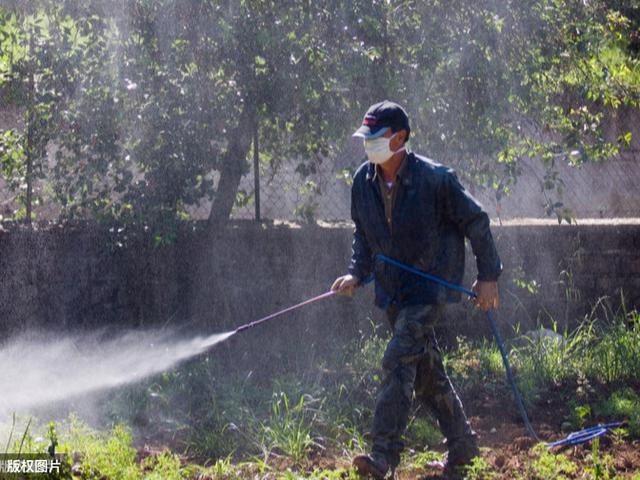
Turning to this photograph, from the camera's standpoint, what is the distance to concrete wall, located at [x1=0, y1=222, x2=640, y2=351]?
23.8ft

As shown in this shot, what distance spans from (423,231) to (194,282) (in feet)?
10.4

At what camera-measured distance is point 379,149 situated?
4547 millimetres

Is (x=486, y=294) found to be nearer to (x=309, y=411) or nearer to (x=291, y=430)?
(x=291, y=430)

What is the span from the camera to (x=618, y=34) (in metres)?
6.98

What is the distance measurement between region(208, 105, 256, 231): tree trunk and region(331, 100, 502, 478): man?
237cm

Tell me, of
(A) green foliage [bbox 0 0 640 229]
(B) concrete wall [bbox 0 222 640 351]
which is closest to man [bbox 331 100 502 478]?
(A) green foliage [bbox 0 0 640 229]

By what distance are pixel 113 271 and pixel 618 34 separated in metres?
4.51

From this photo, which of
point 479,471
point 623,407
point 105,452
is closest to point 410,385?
point 479,471

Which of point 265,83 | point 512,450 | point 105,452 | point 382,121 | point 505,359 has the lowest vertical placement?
point 512,450

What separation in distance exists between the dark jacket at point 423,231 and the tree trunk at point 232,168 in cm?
232

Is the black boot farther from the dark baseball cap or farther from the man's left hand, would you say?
the dark baseball cap

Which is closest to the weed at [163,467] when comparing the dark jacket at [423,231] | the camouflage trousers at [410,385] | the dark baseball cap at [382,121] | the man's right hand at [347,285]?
the camouflage trousers at [410,385]

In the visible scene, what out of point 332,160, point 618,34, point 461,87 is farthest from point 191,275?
point 618,34

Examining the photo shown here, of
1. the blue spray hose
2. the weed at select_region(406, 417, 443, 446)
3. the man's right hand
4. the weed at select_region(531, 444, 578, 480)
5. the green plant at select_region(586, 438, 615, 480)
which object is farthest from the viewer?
the weed at select_region(406, 417, 443, 446)
